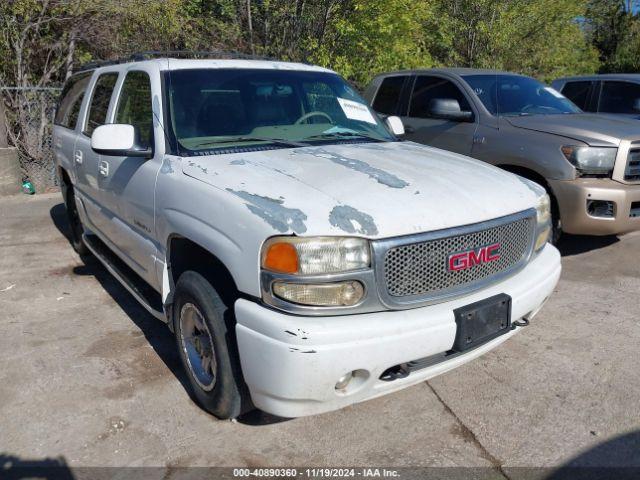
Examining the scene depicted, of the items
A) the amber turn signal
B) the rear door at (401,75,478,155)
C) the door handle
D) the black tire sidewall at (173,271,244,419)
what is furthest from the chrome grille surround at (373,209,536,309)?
the rear door at (401,75,478,155)

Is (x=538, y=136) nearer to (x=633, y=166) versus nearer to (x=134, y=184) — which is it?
(x=633, y=166)

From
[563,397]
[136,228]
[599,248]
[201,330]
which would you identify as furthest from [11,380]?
[599,248]

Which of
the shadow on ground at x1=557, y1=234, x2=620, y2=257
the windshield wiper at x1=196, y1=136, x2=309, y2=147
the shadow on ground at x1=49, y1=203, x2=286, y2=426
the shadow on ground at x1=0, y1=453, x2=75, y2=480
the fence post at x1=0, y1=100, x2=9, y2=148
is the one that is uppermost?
the windshield wiper at x1=196, y1=136, x2=309, y2=147

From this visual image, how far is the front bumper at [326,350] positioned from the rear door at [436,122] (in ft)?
12.8

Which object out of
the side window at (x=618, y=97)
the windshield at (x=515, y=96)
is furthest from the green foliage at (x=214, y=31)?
the windshield at (x=515, y=96)

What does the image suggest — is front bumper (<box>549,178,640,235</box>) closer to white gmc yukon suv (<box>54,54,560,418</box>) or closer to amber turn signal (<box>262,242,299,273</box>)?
Result: white gmc yukon suv (<box>54,54,560,418</box>)

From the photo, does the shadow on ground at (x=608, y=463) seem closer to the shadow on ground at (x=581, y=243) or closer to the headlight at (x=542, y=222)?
the headlight at (x=542, y=222)

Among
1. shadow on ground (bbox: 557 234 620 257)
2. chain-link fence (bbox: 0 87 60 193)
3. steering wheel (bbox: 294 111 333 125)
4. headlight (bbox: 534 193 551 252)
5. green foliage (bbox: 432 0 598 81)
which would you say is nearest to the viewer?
headlight (bbox: 534 193 551 252)

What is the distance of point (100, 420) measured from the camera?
3053 mm

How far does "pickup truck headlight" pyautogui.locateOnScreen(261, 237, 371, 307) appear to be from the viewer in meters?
2.37

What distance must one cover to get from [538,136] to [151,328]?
392 centimetres

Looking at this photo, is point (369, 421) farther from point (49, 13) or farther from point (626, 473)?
point (49, 13)

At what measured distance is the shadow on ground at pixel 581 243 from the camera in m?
5.90

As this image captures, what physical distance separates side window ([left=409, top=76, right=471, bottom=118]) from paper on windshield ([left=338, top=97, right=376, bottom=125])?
2.37 m
